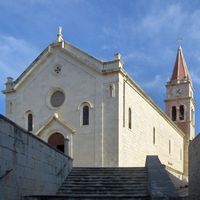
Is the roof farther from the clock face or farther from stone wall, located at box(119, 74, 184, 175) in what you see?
stone wall, located at box(119, 74, 184, 175)

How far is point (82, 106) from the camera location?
1071 inches

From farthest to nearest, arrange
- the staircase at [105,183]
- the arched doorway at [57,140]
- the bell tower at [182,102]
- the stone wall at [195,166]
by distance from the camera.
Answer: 1. the bell tower at [182,102]
2. the arched doorway at [57,140]
3. the staircase at [105,183]
4. the stone wall at [195,166]

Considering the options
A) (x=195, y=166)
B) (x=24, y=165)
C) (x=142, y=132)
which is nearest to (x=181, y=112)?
(x=142, y=132)

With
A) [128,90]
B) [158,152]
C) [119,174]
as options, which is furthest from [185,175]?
[119,174]

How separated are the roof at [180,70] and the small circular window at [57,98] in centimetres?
2602

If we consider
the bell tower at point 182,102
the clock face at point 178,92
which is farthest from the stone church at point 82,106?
the clock face at point 178,92

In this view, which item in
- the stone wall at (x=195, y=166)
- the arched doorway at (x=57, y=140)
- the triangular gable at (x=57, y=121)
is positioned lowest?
the stone wall at (x=195, y=166)

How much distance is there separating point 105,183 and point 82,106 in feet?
38.4

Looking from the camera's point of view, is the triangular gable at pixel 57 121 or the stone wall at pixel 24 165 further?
the triangular gable at pixel 57 121

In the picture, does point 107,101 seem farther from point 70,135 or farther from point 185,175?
point 185,175

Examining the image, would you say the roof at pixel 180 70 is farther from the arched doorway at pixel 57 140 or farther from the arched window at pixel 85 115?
the arched doorway at pixel 57 140

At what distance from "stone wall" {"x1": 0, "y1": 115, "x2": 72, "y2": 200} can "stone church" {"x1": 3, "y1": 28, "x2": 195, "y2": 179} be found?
35.0ft

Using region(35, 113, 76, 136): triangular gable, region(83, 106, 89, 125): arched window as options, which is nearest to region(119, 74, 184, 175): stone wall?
region(83, 106, 89, 125): arched window

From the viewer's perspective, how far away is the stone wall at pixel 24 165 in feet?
35.3
